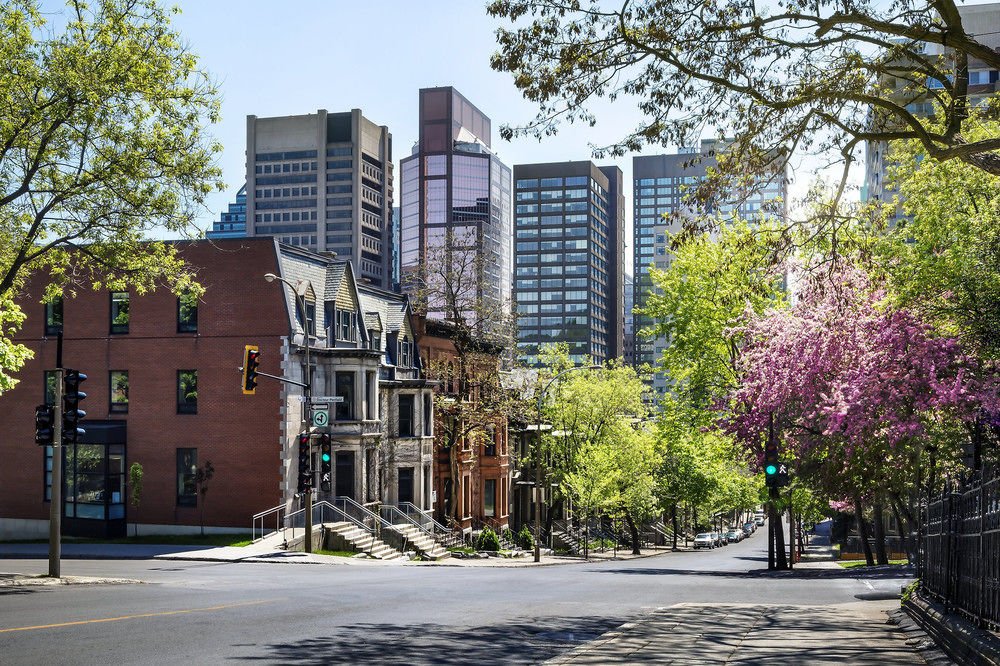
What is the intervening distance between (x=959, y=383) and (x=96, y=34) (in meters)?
20.0

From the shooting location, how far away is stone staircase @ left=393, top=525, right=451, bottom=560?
45.0m

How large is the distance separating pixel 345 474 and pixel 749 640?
3485 centimetres

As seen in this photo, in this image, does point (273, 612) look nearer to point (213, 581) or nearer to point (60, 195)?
point (213, 581)

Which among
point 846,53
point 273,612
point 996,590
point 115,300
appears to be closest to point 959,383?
point 846,53

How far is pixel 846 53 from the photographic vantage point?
14.1m

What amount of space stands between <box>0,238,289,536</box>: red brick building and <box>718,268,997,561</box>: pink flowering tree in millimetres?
22210

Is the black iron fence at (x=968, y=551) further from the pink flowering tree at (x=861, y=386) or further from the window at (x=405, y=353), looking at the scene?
the window at (x=405, y=353)

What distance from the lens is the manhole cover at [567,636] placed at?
13516mm

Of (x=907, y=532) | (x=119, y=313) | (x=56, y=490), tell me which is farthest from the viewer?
(x=907, y=532)

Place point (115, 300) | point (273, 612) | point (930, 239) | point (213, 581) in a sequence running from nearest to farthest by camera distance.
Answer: point (273, 612), point (930, 239), point (213, 581), point (115, 300)

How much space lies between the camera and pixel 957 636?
34.5ft

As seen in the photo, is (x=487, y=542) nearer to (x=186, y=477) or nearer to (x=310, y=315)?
(x=310, y=315)

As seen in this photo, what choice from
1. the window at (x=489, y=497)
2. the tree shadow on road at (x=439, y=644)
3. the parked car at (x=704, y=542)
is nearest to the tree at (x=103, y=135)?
the tree shadow on road at (x=439, y=644)

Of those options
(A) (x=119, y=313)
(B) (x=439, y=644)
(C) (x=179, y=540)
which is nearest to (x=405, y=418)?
(C) (x=179, y=540)
